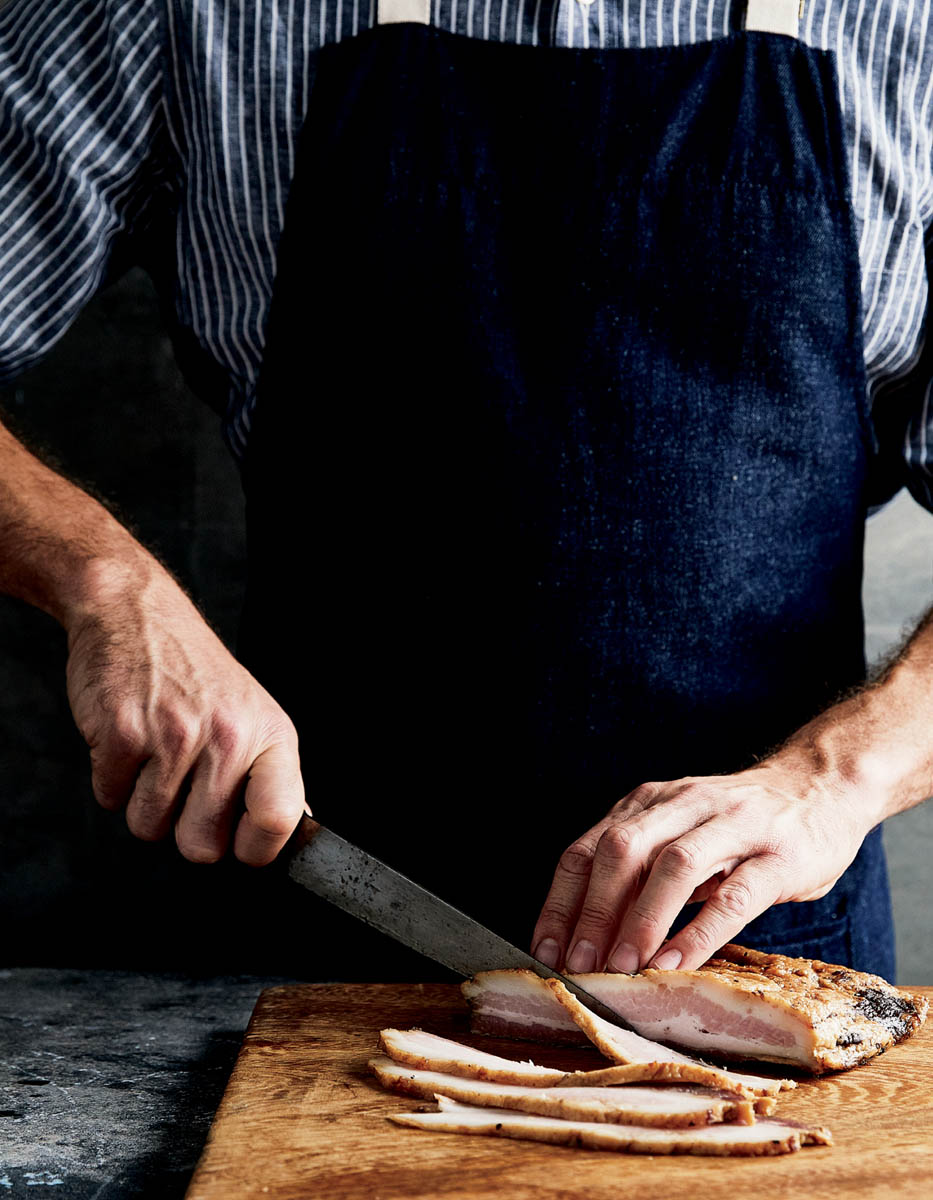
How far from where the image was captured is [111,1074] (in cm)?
149

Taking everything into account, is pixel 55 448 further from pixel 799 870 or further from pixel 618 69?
pixel 799 870

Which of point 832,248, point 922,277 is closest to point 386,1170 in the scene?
point 832,248

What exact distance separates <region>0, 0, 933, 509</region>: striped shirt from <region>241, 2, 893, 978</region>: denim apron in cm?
6

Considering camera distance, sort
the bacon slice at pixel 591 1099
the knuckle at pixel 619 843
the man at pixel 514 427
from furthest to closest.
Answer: the man at pixel 514 427 → the knuckle at pixel 619 843 → the bacon slice at pixel 591 1099

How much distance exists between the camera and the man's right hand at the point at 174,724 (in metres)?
1.50

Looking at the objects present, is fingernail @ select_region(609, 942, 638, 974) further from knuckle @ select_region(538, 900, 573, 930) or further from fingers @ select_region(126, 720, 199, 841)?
fingers @ select_region(126, 720, 199, 841)

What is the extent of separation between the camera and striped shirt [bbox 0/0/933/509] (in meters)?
1.86

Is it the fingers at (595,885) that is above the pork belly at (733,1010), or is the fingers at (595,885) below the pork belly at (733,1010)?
above

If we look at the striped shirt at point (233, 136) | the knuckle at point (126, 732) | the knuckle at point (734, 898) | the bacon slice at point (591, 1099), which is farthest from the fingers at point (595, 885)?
the striped shirt at point (233, 136)

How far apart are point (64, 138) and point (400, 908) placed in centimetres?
124

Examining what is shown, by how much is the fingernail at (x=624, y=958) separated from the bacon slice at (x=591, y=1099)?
0.17 meters

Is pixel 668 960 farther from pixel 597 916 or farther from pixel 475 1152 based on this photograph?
pixel 475 1152

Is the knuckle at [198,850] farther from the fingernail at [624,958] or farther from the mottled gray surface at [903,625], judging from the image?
the mottled gray surface at [903,625]

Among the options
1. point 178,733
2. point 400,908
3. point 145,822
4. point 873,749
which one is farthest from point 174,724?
point 873,749
